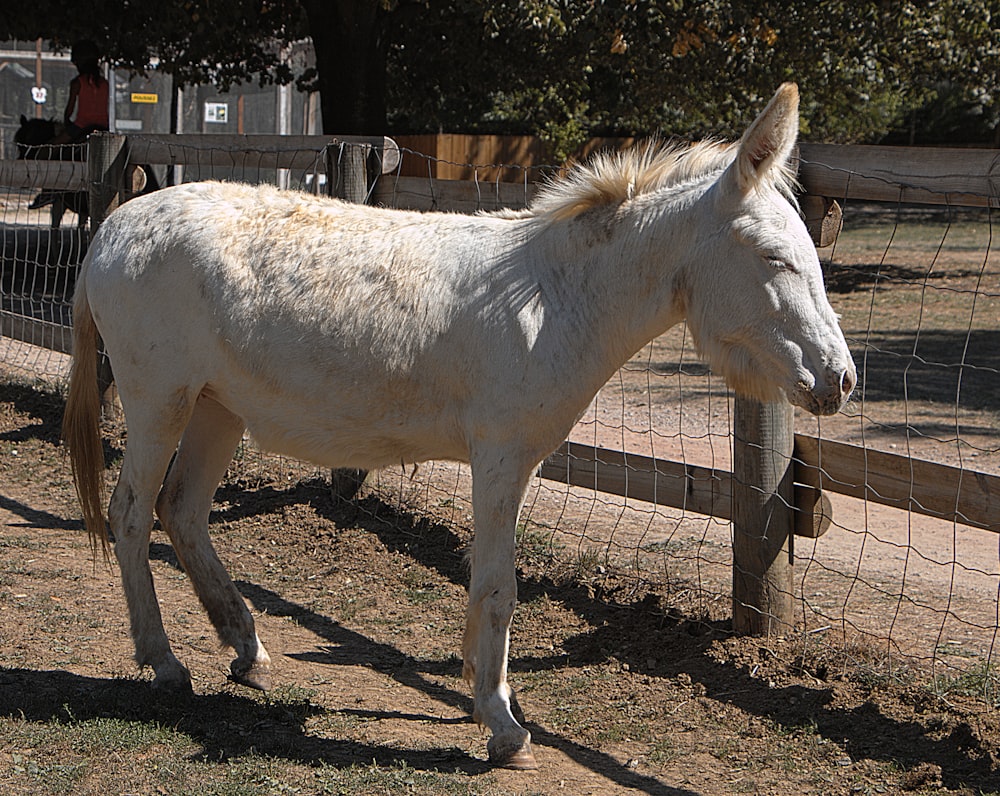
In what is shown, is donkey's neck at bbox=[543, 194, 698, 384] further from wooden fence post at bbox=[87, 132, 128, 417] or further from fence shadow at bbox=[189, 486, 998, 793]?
wooden fence post at bbox=[87, 132, 128, 417]

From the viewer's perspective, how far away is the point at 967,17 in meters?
13.3

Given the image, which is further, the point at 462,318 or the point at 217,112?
the point at 217,112

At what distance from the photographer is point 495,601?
389cm

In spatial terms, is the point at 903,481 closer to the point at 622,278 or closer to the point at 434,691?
the point at 622,278

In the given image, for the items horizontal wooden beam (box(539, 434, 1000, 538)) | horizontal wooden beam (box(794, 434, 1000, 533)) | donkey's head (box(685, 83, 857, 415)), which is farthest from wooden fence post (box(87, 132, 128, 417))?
donkey's head (box(685, 83, 857, 415))

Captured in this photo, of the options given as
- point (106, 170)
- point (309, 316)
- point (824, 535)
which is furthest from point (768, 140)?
point (106, 170)

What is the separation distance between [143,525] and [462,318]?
5.14 feet

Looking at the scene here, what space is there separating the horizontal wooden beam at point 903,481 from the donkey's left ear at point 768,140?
1.35 meters

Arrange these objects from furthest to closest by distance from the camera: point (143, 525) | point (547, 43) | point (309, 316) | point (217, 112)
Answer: point (217, 112) → point (547, 43) → point (143, 525) → point (309, 316)

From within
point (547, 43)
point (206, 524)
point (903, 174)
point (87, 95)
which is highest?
point (547, 43)

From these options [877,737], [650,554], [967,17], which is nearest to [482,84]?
[967,17]

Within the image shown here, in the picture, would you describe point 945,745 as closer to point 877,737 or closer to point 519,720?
point 877,737

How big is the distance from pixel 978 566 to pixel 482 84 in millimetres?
10388

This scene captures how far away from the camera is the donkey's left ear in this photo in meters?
3.40
